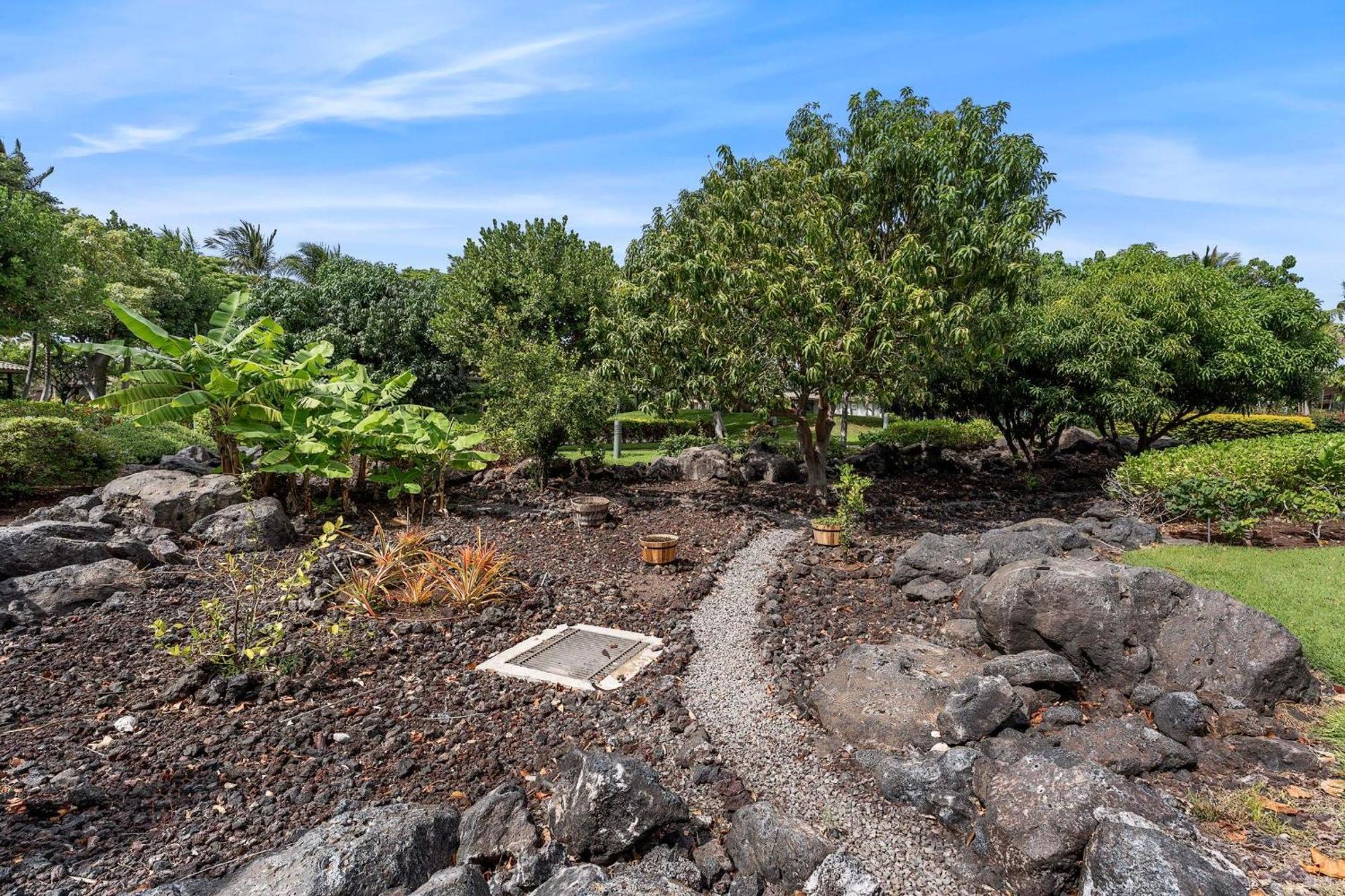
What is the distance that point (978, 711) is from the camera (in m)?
4.23

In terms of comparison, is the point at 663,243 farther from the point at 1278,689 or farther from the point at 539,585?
the point at 1278,689

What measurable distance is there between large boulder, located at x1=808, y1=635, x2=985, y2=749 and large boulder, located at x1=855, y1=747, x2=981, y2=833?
15.8 inches

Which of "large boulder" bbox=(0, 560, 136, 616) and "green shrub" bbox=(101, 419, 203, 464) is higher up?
"green shrub" bbox=(101, 419, 203, 464)

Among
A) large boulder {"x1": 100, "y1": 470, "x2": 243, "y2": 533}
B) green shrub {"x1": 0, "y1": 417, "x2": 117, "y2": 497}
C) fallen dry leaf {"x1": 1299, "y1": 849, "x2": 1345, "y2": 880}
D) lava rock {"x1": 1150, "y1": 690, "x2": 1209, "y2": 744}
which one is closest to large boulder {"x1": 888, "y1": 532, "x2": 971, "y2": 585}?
lava rock {"x1": 1150, "y1": 690, "x2": 1209, "y2": 744}

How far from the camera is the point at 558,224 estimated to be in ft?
64.1

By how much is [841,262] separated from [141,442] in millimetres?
13537

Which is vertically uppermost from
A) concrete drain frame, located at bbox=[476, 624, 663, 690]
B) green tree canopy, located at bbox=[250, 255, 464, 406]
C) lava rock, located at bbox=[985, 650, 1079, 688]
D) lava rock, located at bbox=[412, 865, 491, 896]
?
green tree canopy, located at bbox=[250, 255, 464, 406]

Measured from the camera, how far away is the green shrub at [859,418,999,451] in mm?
19938

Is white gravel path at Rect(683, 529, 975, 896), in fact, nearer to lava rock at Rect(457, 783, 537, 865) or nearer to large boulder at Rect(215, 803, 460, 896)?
lava rock at Rect(457, 783, 537, 865)

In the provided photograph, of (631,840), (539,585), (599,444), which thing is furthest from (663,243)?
(631,840)

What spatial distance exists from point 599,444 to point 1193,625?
1062 cm

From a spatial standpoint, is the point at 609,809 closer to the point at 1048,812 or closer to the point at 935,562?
the point at 1048,812

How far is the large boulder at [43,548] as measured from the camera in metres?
6.52

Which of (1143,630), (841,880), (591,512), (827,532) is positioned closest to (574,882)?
(841,880)
